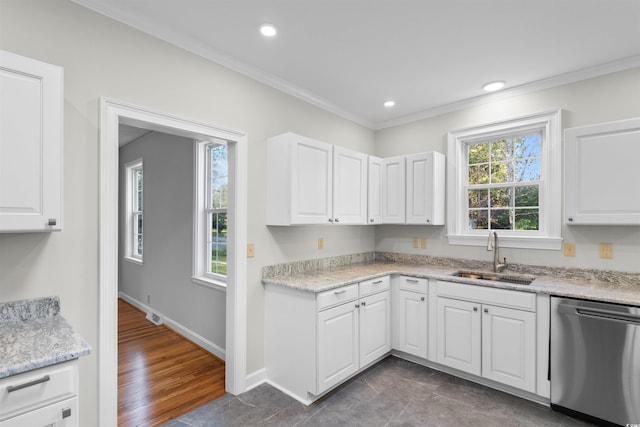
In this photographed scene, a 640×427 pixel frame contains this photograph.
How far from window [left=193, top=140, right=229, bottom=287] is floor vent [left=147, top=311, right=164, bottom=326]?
118 centimetres

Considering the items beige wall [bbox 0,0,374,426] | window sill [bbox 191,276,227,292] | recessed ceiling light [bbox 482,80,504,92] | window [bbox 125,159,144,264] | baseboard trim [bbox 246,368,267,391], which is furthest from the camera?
window [bbox 125,159,144,264]

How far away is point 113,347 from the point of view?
197 centimetres

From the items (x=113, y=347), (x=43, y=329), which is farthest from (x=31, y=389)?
(x=113, y=347)

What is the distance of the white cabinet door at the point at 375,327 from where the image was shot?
290cm

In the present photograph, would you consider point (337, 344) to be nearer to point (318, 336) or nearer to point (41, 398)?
point (318, 336)

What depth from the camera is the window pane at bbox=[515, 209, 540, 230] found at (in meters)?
3.15

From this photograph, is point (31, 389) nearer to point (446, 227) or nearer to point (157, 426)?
point (157, 426)

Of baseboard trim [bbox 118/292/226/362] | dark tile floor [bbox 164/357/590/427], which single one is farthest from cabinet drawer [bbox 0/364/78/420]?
baseboard trim [bbox 118/292/226/362]

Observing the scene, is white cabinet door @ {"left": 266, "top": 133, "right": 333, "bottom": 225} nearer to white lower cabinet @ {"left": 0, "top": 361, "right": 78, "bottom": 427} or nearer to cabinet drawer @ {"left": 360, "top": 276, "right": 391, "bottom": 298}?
cabinet drawer @ {"left": 360, "top": 276, "right": 391, "bottom": 298}

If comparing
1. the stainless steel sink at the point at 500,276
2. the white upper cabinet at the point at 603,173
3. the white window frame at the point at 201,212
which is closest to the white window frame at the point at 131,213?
the white window frame at the point at 201,212

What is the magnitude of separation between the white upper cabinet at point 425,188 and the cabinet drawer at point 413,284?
684mm

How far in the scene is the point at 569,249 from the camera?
286 cm

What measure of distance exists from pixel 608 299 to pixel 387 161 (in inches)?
90.9

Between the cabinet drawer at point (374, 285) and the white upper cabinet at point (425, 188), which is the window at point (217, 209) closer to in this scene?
the cabinet drawer at point (374, 285)
